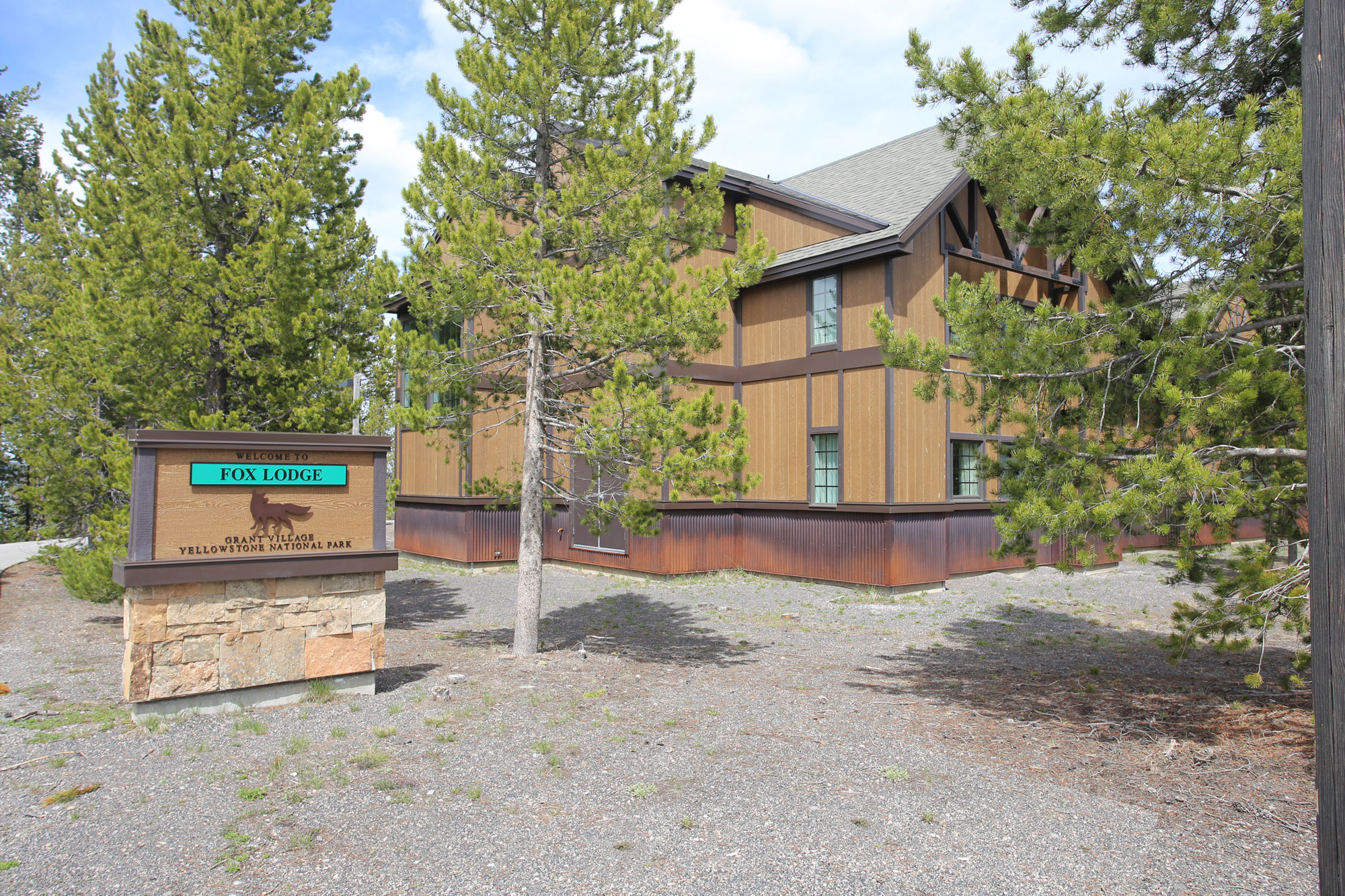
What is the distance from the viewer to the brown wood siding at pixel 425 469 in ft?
57.6

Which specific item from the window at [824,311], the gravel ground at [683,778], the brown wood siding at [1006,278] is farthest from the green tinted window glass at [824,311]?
the gravel ground at [683,778]

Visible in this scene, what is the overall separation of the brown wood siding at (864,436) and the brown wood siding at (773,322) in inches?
58.0

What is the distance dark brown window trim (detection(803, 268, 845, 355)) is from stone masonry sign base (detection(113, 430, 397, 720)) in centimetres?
911

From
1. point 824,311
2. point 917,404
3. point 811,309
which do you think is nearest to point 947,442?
point 917,404

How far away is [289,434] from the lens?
23.2 ft

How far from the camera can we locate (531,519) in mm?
9148

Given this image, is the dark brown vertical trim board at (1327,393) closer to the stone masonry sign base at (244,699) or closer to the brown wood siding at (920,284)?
the stone masonry sign base at (244,699)

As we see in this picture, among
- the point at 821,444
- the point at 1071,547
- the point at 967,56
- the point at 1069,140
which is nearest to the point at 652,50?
the point at 967,56

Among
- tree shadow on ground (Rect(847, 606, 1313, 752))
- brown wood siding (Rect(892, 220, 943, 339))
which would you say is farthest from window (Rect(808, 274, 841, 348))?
tree shadow on ground (Rect(847, 606, 1313, 752))

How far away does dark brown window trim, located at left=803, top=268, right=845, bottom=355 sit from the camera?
14.5 m

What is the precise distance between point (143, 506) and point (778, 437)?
11.1 meters

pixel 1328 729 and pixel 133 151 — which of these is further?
pixel 133 151

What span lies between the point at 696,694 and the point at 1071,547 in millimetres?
3555

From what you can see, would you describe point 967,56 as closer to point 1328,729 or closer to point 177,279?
point 1328,729
